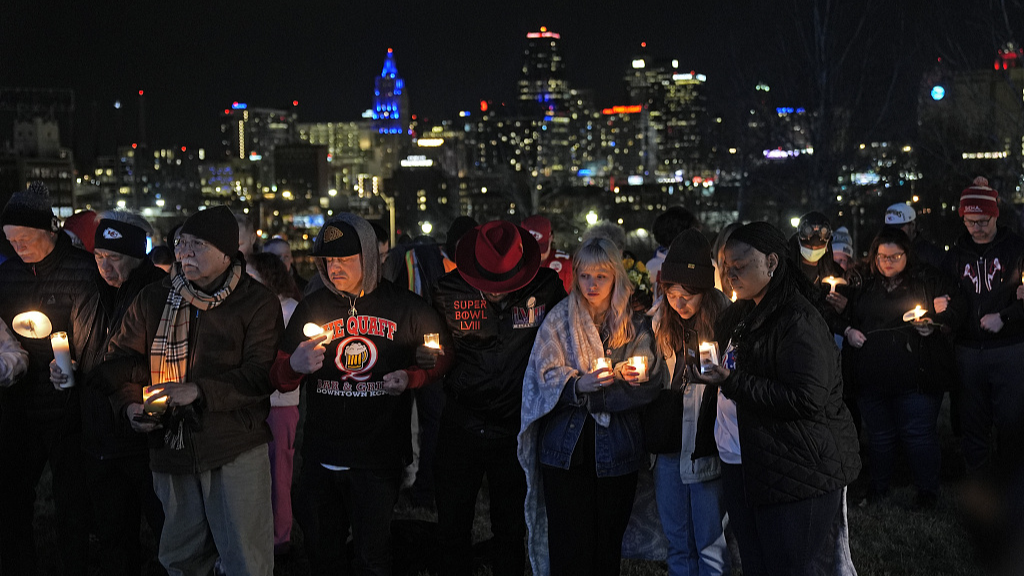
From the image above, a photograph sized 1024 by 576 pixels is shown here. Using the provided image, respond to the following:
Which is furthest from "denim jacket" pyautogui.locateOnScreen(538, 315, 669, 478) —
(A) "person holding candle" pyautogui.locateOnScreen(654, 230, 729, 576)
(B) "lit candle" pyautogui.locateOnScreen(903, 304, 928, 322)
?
(B) "lit candle" pyautogui.locateOnScreen(903, 304, 928, 322)

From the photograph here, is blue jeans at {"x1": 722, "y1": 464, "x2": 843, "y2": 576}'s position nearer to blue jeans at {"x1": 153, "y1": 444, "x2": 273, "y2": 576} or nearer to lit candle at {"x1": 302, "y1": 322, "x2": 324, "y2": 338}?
lit candle at {"x1": 302, "y1": 322, "x2": 324, "y2": 338}

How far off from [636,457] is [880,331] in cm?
292

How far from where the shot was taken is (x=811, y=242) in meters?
6.91

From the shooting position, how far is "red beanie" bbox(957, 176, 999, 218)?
6.38 metres

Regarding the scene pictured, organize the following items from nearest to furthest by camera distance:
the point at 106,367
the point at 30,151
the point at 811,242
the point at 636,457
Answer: the point at 106,367 → the point at 636,457 → the point at 811,242 → the point at 30,151

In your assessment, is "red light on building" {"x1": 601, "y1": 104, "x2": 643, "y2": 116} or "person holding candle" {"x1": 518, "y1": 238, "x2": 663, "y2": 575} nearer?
"person holding candle" {"x1": 518, "y1": 238, "x2": 663, "y2": 575}

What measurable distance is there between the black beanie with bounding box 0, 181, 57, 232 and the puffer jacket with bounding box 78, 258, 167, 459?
52cm

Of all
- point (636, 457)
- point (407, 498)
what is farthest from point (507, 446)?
point (407, 498)

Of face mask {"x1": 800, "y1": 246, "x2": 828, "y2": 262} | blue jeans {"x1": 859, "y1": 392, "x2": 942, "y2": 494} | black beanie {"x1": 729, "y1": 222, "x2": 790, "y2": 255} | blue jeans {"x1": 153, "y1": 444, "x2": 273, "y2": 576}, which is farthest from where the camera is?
face mask {"x1": 800, "y1": 246, "x2": 828, "y2": 262}

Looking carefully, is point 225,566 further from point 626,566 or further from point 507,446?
point 626,566

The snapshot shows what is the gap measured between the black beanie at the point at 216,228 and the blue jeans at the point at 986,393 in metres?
5.37

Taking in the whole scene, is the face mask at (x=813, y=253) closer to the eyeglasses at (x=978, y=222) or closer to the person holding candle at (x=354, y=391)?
the eyeglasses at (x=978, y=222)

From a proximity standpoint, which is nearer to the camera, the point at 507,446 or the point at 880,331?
the point at 507,446

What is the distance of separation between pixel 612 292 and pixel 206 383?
2.10 m
